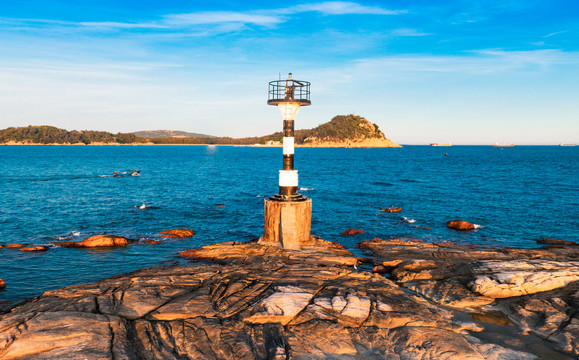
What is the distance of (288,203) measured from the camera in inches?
701

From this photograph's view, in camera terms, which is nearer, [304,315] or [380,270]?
[304,315]

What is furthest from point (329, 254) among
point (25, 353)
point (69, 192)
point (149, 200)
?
point (69, 192)

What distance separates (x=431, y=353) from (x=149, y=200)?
1453 inches

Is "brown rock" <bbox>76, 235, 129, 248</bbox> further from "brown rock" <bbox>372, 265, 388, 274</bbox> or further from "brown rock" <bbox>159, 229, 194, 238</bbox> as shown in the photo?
"brown rock" <bbox>372, 265, 388, 274</bbox>

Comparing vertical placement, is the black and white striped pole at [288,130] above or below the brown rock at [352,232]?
above

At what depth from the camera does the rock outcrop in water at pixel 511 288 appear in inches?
380

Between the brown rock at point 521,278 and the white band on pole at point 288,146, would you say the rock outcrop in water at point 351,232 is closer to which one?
the white band on pole at point 288,146

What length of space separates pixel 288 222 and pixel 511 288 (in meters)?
9.58

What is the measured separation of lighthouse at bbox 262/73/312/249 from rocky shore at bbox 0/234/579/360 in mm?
3807

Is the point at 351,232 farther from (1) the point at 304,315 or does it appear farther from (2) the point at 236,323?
(2) the point at 236,323

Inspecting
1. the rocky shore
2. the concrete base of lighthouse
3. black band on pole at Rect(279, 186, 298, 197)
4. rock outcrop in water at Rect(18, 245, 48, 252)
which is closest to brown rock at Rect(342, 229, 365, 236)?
the concrete base of lighthouse

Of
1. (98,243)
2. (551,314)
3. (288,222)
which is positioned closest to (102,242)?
(98,243)

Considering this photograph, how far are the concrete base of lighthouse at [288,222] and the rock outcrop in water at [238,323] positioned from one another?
5.47m

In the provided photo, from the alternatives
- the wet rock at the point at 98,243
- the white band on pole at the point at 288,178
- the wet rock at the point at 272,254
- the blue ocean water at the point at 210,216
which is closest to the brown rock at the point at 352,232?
the blue ocean water at the point at 210,216
